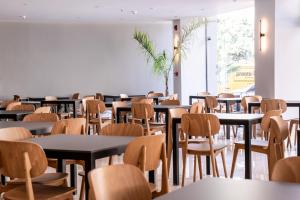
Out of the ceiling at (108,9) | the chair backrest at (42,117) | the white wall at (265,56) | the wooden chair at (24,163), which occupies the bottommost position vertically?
the wooden chair at (24,163)

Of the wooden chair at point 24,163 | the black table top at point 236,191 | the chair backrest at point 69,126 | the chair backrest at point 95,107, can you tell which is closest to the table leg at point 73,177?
the chair backrest at point 69,126

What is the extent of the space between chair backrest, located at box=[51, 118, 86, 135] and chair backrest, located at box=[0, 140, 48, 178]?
3.90 feet

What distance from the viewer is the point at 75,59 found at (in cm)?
1334

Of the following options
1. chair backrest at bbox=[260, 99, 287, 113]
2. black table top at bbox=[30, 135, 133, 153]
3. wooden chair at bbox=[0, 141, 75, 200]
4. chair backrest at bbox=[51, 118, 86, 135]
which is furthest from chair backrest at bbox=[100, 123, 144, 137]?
chair backrest at bbox=[260, 99, 287, 113]

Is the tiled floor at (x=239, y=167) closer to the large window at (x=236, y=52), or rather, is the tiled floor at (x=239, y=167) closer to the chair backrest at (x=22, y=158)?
the chair backrest at (x=22, y=158)

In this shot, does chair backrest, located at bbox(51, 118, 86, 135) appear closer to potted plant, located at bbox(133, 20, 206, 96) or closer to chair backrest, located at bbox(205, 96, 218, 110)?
chair backrest, located at bbox(205, 96, 218, 110)

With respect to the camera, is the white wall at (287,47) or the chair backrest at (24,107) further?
the white wall at (287,47)

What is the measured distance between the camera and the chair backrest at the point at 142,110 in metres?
6.95

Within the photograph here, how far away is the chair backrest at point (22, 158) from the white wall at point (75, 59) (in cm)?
1011

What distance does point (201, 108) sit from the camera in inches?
285

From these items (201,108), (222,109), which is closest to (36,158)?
(201,108)

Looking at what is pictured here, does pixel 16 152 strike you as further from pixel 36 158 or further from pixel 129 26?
pixel 129 26

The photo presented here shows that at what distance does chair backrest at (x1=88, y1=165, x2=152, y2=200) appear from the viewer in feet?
6.82

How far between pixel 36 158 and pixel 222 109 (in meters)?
7.83
